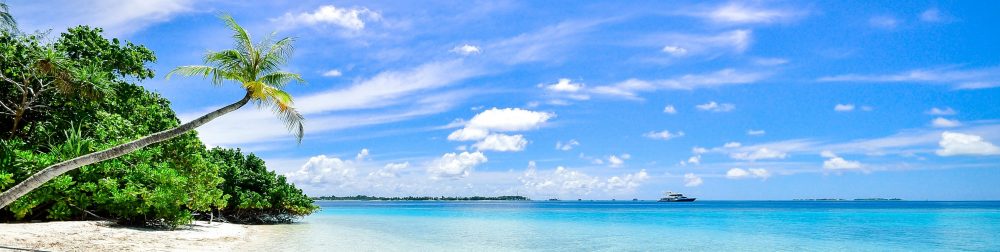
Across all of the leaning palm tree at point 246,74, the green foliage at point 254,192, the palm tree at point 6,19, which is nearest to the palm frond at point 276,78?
the leaning palm tree at point 246,74

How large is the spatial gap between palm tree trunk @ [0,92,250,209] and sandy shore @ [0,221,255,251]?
1292mm

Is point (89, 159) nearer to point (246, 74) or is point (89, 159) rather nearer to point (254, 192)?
point (246, 74)

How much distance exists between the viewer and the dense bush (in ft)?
49.6

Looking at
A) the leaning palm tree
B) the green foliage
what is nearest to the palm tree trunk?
the leaning palm tree

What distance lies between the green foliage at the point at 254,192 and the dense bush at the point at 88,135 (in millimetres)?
9524

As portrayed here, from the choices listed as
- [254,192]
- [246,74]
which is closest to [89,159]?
[246,74]

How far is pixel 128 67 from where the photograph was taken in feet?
61.6

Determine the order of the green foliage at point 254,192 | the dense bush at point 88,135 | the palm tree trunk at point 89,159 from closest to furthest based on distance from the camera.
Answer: the palm tree trunk at point 89,159 < the dense bush at point 88,135 < the green foliage at point 254,192

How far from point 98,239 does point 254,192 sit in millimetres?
16334

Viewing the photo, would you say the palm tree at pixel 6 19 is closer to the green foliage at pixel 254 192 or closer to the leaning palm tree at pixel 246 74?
the leaning palm tree at pixel 246 74

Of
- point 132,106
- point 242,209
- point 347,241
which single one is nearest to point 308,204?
point 242,209

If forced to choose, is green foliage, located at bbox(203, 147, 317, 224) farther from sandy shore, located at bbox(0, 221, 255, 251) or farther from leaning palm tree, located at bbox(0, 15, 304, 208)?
leaning palm tree, located at bbox(0, 15, 304, 208)

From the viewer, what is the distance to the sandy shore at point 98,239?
41.5 feet

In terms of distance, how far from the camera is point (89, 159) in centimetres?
1101
